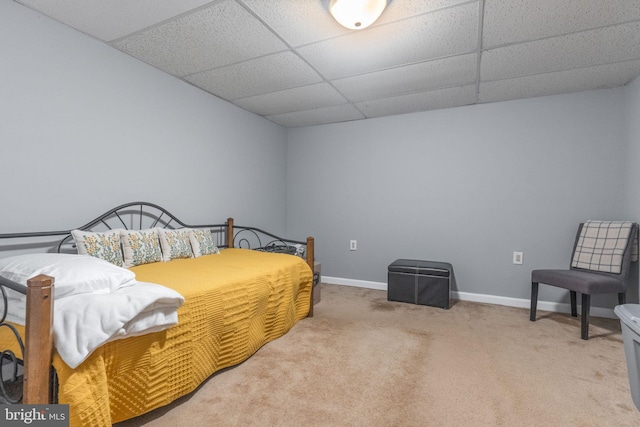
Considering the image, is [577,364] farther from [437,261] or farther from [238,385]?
[238,385]

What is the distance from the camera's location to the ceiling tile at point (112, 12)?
164cm

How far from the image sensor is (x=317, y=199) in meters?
3.95

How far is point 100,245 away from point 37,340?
1.03 metres

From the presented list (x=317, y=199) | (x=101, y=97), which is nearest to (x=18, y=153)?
(x=101, y=97)

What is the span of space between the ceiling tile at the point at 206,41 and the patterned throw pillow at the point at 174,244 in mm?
1282

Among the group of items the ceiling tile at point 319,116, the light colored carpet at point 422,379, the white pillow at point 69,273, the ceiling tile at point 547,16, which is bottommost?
the light colored carpet at point 422,379

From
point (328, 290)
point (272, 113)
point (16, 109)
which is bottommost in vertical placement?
point (328, 290)

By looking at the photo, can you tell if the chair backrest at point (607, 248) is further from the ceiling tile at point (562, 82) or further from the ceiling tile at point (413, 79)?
the ceiling tile at point (413, 79)

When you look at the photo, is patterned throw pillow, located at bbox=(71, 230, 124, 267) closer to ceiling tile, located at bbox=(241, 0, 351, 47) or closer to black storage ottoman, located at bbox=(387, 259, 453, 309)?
ceiling tile, located at bbox=(241, 0, 351, 47)

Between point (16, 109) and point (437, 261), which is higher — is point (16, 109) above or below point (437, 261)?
above

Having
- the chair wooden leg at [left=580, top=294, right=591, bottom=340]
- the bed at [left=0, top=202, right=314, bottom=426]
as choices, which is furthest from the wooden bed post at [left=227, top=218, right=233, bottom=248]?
the chair wooden leg at [left=580, top=294, right=591, bottom=340]

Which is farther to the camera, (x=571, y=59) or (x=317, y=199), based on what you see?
(x=317, y=199)

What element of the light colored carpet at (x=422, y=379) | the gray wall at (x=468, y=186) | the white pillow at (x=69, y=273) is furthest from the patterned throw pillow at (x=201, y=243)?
the gray wall at (x=468, y=186)

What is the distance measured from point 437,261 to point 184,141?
2805 millimetres
